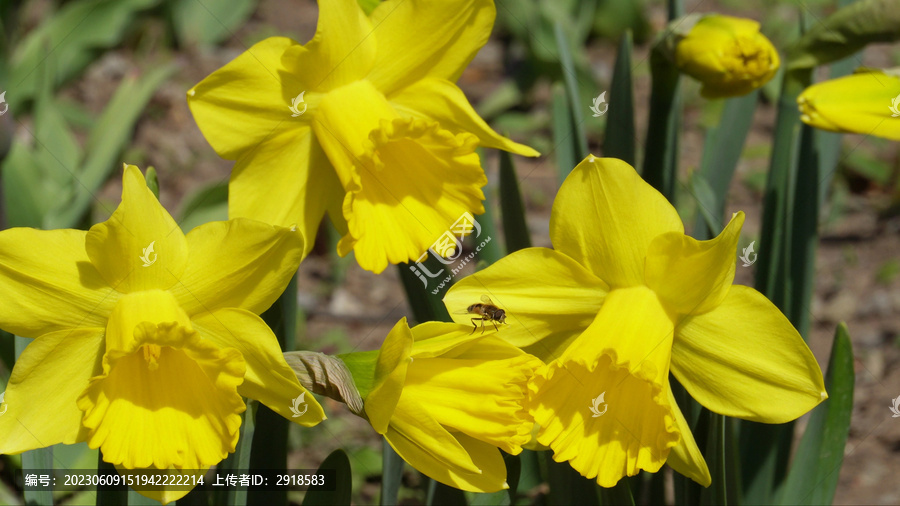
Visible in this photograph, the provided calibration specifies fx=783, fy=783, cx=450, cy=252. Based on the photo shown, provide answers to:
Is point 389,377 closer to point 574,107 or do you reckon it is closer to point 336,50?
point 336,50

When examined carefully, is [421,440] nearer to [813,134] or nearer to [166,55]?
[813,134]

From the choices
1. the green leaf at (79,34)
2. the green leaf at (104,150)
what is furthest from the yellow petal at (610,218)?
the green leaf at (79,34)

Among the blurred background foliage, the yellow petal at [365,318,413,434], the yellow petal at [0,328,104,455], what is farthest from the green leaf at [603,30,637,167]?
the yellow petal at [0,328,104,455]

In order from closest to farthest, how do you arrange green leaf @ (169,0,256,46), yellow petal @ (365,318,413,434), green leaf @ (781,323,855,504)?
yellow petal @ (365,318,413,434) → green leaf @ (781,323,855,504) → green leaf @ (169,0,256,46)
